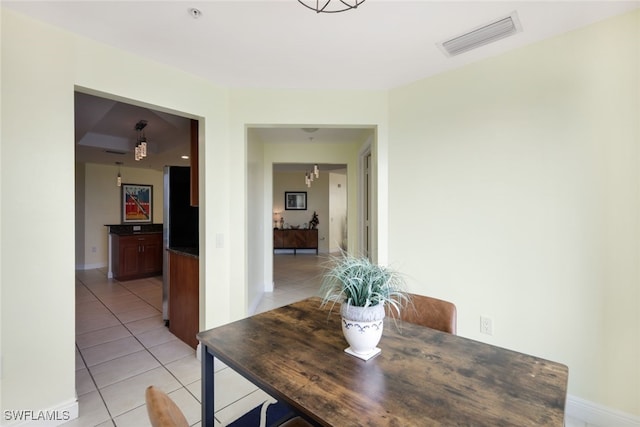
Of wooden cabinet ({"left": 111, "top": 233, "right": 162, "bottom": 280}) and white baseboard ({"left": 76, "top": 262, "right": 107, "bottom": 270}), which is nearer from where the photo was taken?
wooden cabinet ({"left": 111, "top": 233, "right": 162, "bottom": 280})

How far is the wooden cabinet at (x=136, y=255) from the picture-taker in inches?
205

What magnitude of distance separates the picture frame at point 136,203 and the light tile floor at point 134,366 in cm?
277

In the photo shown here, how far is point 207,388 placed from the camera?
1304 millimetres

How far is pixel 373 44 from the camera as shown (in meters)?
1.96

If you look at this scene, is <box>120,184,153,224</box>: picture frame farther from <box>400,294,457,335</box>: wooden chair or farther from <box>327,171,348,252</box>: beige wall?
<box>400,294,457,335</box>: wooden chair

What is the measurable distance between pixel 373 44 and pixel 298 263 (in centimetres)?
582

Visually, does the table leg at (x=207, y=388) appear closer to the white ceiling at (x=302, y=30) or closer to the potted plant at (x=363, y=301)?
the potted plant at (x=363, y=301)

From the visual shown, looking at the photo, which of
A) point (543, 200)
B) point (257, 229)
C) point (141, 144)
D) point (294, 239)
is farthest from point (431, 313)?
point (294, 239)

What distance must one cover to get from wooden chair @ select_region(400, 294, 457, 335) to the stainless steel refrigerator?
247 centimetres

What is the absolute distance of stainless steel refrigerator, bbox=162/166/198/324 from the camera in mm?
3182

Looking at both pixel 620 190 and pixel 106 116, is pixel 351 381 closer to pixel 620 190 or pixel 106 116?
pixel 620 190

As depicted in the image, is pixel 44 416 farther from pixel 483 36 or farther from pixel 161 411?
pixel 483 36

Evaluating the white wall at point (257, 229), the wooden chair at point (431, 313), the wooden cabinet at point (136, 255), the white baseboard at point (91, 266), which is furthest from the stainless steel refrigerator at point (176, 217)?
the white baseboard at point (91, 266)

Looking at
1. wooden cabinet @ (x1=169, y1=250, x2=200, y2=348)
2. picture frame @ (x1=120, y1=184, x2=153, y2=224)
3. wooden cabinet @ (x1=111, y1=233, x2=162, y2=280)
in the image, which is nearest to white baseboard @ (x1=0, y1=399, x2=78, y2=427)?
wooden cabinet @ (x1=169, y1=250, x2=200, y2=348)
